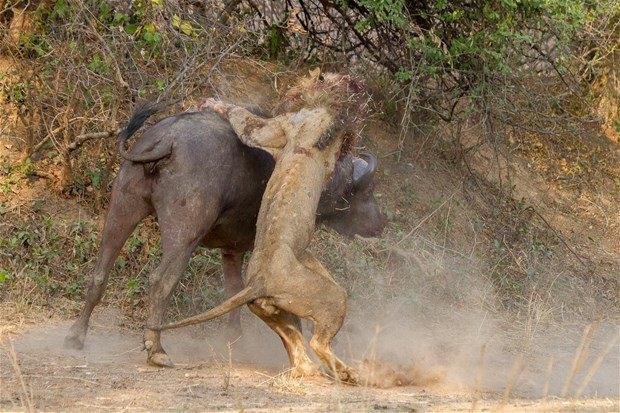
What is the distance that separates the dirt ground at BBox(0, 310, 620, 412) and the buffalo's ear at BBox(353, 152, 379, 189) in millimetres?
1446

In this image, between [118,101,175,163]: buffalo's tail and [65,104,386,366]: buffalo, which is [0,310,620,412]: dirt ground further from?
[118,101,175,163]: buffalo's tail

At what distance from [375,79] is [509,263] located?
234 centimetres

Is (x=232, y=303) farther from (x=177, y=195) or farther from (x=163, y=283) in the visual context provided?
(x=177, y=195)

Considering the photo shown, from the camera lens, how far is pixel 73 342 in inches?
281

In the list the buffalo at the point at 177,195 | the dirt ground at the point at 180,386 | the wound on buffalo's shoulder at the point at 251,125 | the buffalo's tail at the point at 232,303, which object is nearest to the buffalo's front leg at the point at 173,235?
the buffalo at the point at 177,195

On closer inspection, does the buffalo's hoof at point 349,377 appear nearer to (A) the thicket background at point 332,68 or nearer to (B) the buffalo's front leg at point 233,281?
(B) the buffalo's front leg at point 233,281

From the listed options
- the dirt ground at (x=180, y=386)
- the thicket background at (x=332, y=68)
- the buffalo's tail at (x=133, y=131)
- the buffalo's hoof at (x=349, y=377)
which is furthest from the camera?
the thicket background at (x=332, y=68)

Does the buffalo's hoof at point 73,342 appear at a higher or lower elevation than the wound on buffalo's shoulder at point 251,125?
lower

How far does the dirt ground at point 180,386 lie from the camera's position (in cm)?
539

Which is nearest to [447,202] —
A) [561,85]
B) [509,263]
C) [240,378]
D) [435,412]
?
[509,263]

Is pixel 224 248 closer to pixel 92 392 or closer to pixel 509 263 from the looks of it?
pixel 92 392

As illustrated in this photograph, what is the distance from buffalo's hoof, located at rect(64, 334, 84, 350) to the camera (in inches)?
281

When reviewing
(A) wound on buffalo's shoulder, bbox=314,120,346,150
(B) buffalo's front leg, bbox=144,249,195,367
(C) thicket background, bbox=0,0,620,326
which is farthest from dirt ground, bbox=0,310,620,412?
(A) wound on buffalo's shoulder, bbox=314,120,346,150

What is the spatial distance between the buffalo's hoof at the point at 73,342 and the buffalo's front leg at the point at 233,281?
1.25 metres
